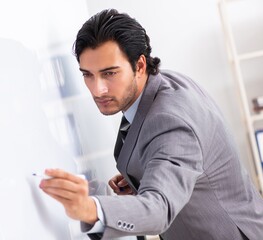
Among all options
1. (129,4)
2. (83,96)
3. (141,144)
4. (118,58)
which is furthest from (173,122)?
(129,4)

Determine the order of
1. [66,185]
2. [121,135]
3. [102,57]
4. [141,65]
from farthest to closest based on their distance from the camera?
1. [121,135]
2. [141,65]
3. [102,57]
4. [66,185]

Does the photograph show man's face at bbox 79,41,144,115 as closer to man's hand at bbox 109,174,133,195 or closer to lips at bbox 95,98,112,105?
lips at bbox 95,98,112,105

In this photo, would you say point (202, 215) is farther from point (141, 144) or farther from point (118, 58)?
point (118, 58)

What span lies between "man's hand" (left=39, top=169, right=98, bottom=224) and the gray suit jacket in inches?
1.9

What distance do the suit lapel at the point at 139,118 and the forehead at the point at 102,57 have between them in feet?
0.32

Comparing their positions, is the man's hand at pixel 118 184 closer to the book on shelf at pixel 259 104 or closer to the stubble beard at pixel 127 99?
the stubble beard at pixel 127 99

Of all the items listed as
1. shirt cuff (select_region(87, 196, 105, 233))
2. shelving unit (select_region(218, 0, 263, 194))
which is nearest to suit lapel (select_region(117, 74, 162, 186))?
shirt cuff (select_region(87, 196, 105, 233))

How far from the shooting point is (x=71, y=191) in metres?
Result: 0.75

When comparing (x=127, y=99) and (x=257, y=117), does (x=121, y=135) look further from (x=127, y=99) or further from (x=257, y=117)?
(x=257, y=117)

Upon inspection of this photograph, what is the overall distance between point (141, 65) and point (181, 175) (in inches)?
17.4

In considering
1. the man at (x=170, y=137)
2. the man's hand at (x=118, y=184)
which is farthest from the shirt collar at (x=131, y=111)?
the man's hand at (x=118, y=184)

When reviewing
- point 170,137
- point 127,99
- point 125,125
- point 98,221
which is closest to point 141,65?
point 127,99

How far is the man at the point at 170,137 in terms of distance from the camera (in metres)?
1.00

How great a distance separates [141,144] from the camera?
1.12 metres
